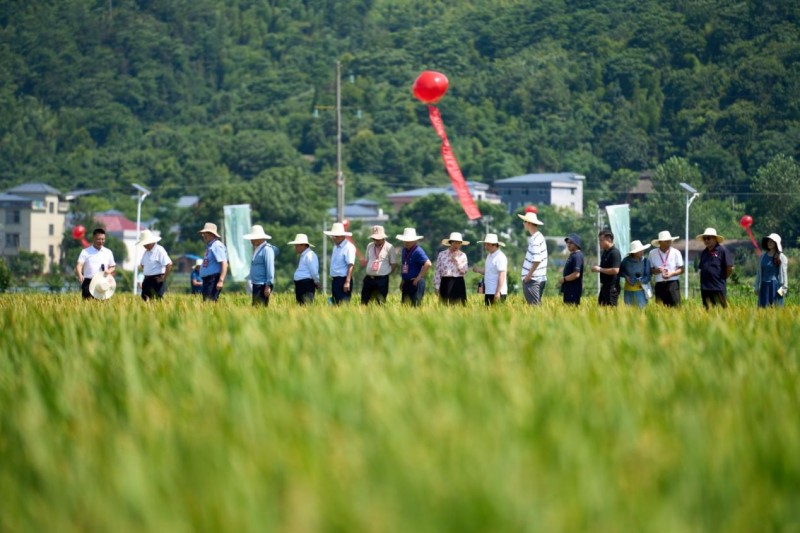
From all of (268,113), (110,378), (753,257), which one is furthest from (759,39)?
(110,378)

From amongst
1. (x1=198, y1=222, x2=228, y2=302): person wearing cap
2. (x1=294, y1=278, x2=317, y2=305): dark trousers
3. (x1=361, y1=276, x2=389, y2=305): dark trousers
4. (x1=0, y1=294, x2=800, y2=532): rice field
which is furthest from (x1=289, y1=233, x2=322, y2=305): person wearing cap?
(x1=0, y1=294, x2=800, y2=532): rice field

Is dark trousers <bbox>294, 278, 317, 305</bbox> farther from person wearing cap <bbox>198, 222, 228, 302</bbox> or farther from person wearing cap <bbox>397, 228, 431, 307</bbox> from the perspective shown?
person wearing cap <bbox>397, 228, 431, 307</bbox>

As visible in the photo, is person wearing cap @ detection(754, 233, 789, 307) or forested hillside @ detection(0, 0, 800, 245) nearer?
person wearing cap @ detection(754, 233, 789, 307)

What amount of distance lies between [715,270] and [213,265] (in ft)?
19.3

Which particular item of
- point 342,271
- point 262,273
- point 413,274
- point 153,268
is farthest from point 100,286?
point 413,274

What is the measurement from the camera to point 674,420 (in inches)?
244

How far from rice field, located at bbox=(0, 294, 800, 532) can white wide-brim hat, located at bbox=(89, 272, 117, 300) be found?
796 cm

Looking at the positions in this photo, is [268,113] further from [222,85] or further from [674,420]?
[674,420]

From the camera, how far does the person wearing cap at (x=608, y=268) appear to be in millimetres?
15648

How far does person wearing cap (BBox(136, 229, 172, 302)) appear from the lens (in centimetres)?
1716

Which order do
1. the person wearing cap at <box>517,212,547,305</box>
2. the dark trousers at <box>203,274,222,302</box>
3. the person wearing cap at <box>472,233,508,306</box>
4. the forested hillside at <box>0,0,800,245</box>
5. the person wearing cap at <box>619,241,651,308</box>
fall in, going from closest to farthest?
the person wearing cap at <box>517,212,547,305</box> < the person wearing cap at <box>472,233,508,306</box> < the person wearing cap at <box>619,241,651,308</box> < the dark trousers at <box>203,274,222,302</box> < the forested hillside at <box>0,0,800,245</box>

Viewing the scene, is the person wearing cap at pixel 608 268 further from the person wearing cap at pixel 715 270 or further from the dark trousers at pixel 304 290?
the dark trousers at pixel 304 290

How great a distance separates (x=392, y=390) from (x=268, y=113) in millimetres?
151490

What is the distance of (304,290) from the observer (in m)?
16.6
